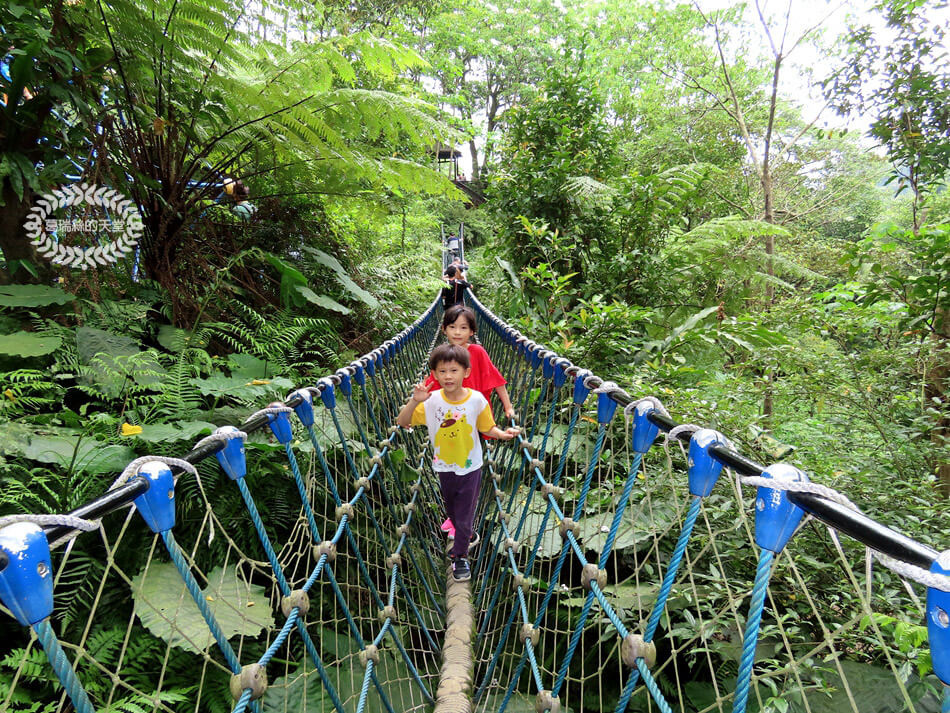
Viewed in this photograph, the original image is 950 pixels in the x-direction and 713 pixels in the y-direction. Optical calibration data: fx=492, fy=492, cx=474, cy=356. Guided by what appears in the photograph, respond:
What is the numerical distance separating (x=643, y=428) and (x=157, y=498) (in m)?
0.67

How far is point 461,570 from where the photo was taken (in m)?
1.49

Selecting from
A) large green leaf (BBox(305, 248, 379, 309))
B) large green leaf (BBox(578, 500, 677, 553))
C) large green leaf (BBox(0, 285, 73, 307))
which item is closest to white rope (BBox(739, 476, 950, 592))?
large green leaf (BBox(578, 500, 677, 553))

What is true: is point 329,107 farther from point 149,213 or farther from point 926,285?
point 926,285

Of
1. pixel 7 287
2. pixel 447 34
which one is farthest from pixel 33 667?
pixel 447 34

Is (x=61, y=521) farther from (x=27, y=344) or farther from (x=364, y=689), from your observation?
(x=27, y=344)

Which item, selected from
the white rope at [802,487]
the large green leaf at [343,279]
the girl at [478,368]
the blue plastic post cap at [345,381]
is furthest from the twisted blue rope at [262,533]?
the large green leaf at [343,279]

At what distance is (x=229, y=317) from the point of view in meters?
2.44

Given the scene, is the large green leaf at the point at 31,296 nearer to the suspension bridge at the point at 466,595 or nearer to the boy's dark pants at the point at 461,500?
the suspension bridge at the point at 466,595

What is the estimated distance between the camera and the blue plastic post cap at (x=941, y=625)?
0.31 meters

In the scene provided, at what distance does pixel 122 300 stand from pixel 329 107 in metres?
1.31

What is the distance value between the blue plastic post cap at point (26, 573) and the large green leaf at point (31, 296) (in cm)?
173

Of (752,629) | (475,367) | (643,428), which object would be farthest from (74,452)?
(752,629)

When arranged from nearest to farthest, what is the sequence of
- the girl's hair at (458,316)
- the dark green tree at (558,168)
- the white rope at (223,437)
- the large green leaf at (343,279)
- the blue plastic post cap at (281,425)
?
the white rope at (223,437)
the blue plastic post cap at (281,425)
the girl's hair at (458,316)
the large green leaf at (343,279)
the dark green tree at (558,168)

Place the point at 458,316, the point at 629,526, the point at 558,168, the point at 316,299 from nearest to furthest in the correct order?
the point at 629,526 < the point at 458,316 < the point at 316,299 < the point at 558,168
